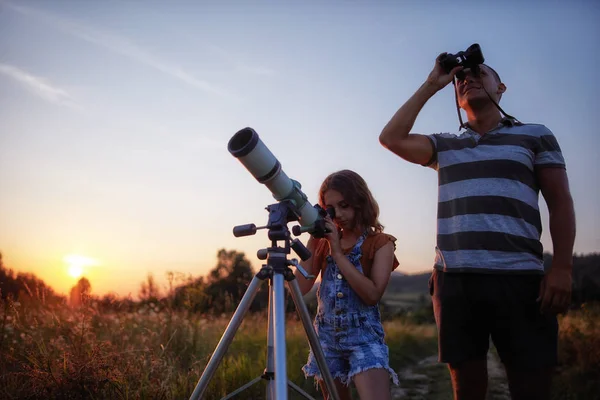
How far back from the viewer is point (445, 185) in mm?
2754

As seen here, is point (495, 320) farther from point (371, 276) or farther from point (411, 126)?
point (411, 126)


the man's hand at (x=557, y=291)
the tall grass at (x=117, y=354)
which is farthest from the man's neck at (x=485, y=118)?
the tall grass at (x=117, y=354)

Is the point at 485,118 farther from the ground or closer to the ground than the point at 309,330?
farther from the ground

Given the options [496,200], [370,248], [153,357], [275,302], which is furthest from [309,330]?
[153,357]

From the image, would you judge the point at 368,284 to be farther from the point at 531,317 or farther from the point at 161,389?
the point at 161,389

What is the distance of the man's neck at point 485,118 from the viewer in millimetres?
2828

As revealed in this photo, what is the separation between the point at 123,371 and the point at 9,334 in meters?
1.58

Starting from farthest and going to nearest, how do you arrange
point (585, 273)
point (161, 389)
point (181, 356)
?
1. point (585, 273)
2. point (181, 356)
3. point (161, 389)

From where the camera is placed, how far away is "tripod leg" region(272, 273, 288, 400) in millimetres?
1664

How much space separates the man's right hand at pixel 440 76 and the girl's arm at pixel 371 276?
98 centimetres

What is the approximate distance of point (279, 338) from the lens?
1775 mm

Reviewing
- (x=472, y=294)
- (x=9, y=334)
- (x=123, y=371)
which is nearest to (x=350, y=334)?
(x=472, y=294)

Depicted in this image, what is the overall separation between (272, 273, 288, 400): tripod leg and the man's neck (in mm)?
1660

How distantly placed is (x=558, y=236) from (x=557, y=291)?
0.31 metres
